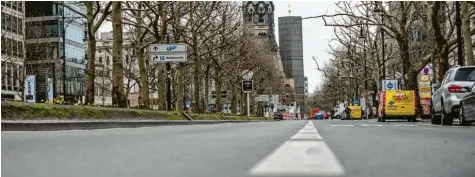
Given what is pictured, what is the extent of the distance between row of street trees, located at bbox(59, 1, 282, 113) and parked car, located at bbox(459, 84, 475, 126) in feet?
49.3

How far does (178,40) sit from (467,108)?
93.7ft

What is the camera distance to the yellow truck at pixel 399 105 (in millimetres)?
30984

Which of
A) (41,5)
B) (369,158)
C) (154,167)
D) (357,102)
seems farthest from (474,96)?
(357,102)

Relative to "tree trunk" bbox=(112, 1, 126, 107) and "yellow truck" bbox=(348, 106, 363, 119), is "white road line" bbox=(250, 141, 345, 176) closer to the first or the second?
"tree trunk" bbox=(112, 1, 126, 107)

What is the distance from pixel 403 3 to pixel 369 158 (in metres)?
34.9

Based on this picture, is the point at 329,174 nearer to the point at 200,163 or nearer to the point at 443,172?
the point at 443,172

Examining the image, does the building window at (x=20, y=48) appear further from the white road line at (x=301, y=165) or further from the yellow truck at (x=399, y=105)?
the white road line at (x=301, y=165)

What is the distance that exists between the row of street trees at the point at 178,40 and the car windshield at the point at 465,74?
14.5 metres

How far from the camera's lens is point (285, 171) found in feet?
8.34

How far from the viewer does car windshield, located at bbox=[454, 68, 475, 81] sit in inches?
621

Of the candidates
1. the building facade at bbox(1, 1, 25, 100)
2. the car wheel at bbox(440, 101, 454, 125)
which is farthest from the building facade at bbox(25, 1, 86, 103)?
the car wheel at bbox(440, 101, 454, 125)

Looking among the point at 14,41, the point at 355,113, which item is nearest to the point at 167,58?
the point at 14,41

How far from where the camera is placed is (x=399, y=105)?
102 feet

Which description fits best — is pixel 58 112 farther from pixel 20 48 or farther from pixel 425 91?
pixel 20 48
